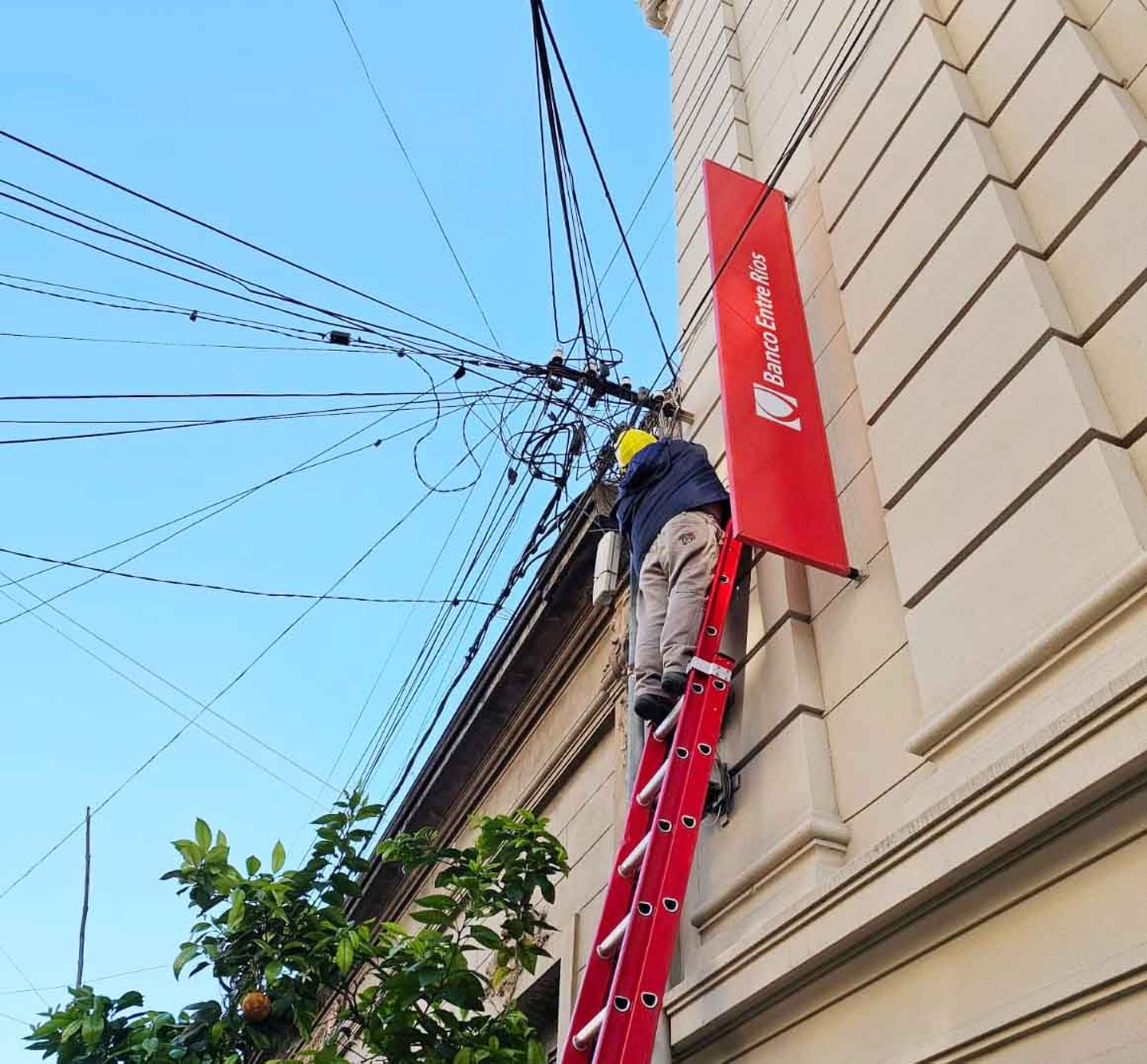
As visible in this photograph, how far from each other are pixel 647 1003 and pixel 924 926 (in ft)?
3.36

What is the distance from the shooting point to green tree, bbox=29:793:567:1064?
15.6ft

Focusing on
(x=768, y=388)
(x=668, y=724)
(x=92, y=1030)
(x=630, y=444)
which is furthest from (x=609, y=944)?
(x=630, y=444)

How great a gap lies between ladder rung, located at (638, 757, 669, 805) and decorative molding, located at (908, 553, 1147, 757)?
116cm

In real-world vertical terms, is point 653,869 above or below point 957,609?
below

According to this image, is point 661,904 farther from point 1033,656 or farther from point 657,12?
point 657,12

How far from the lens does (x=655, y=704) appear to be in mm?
5039

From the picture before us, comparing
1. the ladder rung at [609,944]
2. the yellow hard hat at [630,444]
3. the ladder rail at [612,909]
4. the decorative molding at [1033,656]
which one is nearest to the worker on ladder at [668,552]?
the ladder rail at [612,909]

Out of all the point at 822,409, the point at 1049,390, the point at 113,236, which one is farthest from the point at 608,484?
the point at 1049,390

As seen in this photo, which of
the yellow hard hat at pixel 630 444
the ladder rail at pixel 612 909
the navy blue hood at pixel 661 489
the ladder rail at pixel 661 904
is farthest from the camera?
the yellow hard hat at pixel 630 444

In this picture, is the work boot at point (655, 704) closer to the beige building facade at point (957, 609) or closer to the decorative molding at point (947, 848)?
the beige building facade at point (957, 609)

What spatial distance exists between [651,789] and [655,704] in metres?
0.48

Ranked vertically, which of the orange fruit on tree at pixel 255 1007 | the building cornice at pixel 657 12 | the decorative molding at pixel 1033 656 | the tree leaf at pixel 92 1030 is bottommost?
the tree leaf at pixel 92 1030

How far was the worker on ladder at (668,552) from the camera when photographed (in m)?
5.04

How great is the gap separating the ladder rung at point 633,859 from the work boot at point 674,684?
666mm
